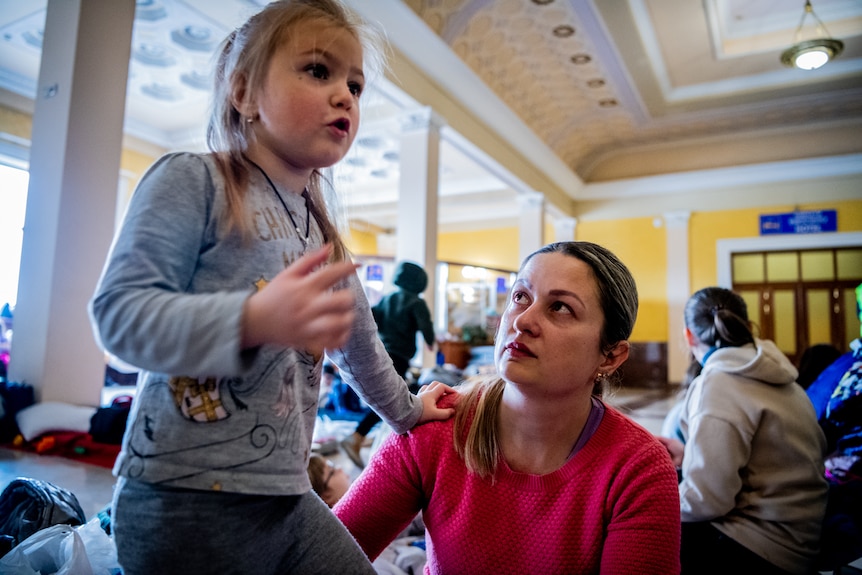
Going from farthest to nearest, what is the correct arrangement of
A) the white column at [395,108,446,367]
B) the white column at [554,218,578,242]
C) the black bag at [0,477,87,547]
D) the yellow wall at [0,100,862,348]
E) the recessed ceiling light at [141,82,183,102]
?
the white column at [554,218,578,242]
the yellow wall at [0,100,862,348]
the recessed ceiling light at [141,82,183,102]
the white column at [395,108,446,367]
the black bag at [0,477,87,547]

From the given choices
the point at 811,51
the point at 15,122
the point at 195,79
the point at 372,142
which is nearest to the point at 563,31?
the point at 811,51

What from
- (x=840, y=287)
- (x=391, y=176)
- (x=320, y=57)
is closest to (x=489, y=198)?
(x=391, y=176)

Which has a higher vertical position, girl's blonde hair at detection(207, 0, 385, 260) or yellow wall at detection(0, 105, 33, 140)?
yellow wall at detection(0, 105, 33, 140)

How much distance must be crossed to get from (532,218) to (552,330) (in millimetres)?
9999

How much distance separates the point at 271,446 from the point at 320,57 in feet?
1.92

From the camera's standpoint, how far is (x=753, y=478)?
1789mm

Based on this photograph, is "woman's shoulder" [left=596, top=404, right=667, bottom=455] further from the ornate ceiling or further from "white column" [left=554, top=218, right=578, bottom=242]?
"white column" [left=554, top=218, right=578, bottom=242]

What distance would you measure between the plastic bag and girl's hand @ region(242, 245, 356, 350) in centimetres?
96

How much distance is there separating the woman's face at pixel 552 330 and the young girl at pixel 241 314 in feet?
1.43

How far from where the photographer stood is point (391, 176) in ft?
40.4

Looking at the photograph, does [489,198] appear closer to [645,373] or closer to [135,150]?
[645,373]

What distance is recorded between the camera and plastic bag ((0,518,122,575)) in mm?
1189

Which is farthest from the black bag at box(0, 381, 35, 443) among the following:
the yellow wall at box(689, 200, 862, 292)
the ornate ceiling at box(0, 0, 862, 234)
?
the yellow wall at box(689, 200, 862, 292)

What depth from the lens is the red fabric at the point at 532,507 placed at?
1.02 meters
